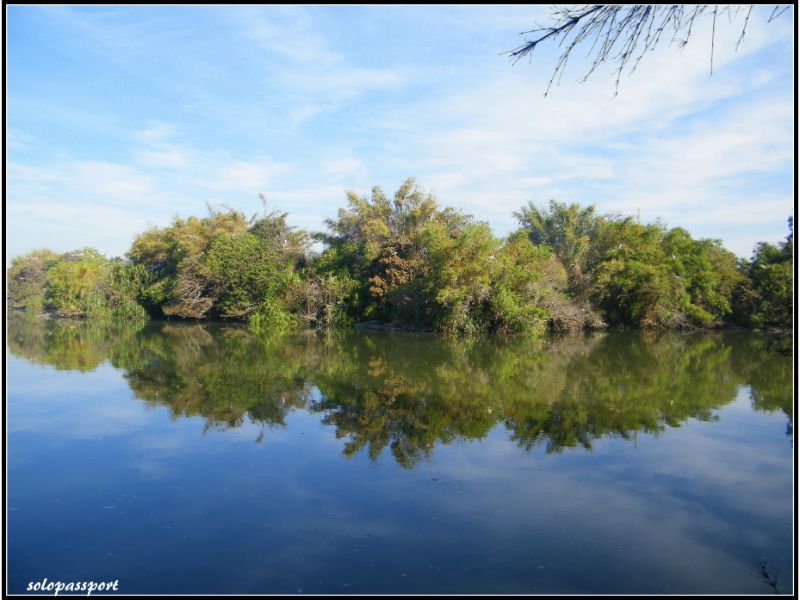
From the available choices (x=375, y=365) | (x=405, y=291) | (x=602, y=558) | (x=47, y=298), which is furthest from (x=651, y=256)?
(x=47, y=298)

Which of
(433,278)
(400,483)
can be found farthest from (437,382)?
(433,278)

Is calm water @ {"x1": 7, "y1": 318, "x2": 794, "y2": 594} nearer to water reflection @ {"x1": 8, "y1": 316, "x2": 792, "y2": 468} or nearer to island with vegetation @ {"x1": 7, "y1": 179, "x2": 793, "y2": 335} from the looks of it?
water reflection @ {"x1": 8, "y1": 316, "x2": 792, "y2": 468}

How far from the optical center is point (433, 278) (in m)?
21.6

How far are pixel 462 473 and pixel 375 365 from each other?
24.8 feet

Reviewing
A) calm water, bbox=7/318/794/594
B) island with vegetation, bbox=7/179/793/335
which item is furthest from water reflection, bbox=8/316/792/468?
island with vegetation, bbox=7/179/793/335

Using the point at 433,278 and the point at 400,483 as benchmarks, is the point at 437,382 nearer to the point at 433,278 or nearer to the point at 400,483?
the point at 400,483

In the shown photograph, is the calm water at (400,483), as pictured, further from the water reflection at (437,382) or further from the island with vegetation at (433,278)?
the island with vegetation at (433,278)

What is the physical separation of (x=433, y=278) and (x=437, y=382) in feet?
35.8

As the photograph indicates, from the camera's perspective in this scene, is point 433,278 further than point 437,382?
Yes

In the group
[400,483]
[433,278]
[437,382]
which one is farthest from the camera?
→ [433,278]

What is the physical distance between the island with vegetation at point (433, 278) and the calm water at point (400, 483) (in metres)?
9.92

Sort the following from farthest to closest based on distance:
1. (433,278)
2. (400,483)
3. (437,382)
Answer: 1. (433,278)
2. (437,382)
3. (400,483)

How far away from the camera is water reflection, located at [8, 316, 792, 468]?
765cm

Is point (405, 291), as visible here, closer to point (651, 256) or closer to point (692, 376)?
point (651, 256)
